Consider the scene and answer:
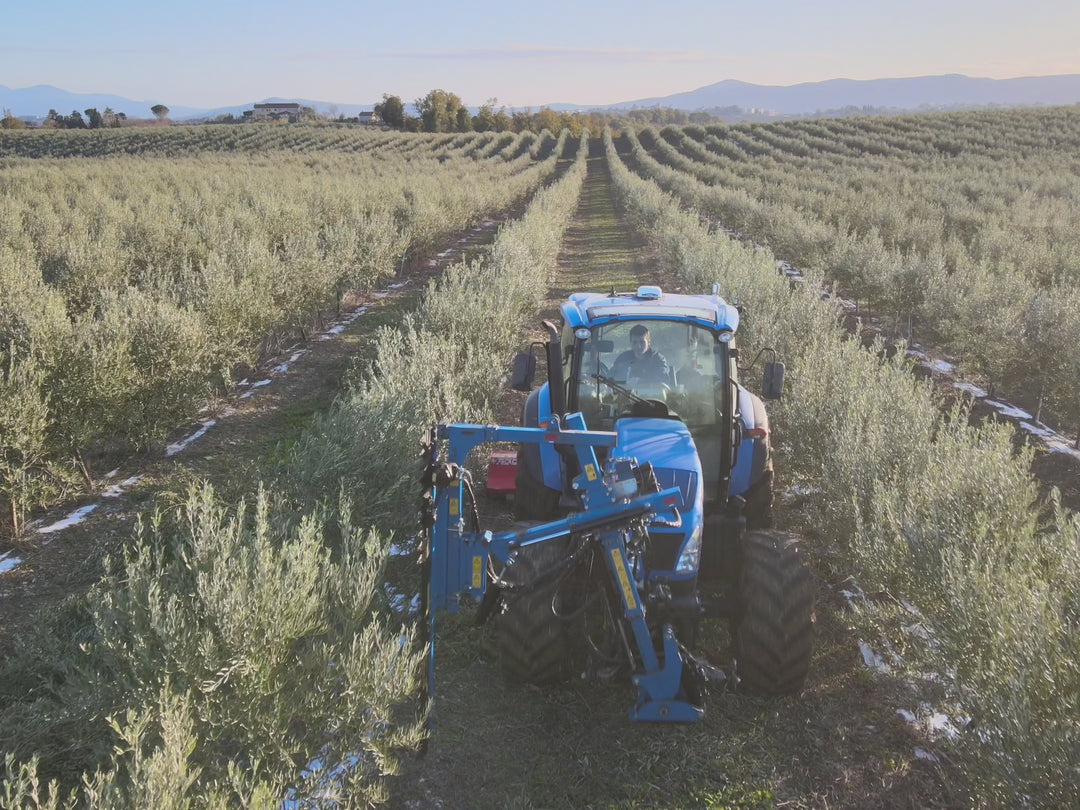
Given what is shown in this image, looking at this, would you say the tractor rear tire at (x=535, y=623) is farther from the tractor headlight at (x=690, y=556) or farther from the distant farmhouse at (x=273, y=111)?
the distant farmhouse at (x=273, y=111)

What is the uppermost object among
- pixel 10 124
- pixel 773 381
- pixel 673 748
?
pixel 10 124

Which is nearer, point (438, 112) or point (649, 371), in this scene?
point (649, 371)

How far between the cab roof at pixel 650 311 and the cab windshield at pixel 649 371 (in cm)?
7

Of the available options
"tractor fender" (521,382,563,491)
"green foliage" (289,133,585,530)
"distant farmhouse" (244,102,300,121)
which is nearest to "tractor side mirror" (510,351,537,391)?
"tractor fender" (521,382,563,491)

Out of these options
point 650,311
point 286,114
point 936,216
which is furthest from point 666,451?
point 286,114

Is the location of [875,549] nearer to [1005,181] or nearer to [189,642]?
[189,642]

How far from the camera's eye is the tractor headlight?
3.77 m

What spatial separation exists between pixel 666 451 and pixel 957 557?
1427mm

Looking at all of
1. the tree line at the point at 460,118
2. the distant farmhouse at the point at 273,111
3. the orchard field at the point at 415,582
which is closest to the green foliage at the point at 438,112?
the tree line at the point at 460,118

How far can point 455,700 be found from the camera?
407 centimetres

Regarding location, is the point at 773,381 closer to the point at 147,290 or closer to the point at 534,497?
the point at 534,497

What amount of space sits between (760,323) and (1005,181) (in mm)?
24086

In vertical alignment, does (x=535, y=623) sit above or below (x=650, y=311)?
below

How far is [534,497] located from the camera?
15.8 feet
